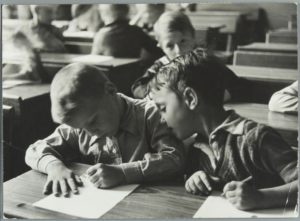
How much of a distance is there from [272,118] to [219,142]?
175 mm

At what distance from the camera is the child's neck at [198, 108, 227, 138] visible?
111 cm

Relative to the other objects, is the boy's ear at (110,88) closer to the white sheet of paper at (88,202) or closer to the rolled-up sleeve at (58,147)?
the rolled-up sleeve at (58,147)

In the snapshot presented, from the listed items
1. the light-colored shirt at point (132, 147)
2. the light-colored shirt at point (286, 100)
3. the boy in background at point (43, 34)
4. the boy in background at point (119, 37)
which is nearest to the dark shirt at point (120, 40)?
the boy in background at point (119, 37)

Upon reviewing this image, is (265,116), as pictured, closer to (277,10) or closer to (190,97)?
(190,97)

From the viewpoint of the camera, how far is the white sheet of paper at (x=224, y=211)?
1002mm

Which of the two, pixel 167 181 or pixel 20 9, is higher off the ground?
pixel 20 9

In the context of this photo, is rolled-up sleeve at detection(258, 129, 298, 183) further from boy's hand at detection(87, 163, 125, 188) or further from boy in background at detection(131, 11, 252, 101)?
boy's hand at detection(87, 163, 125, 188)

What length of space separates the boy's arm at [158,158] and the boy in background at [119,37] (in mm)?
271

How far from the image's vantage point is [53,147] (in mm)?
1190

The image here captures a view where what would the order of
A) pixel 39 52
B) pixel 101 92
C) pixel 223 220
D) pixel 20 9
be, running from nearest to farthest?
1. pixel 223 220
2. pixel 101 92
3. pixel 20 9
4. pixel 39 52

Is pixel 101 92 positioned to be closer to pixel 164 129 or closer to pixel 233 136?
pixel 164 129

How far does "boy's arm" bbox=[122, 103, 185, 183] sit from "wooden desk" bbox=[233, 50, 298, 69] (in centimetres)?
35

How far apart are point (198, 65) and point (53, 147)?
52 centimetres

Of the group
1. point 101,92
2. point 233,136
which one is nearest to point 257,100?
point 233,136
